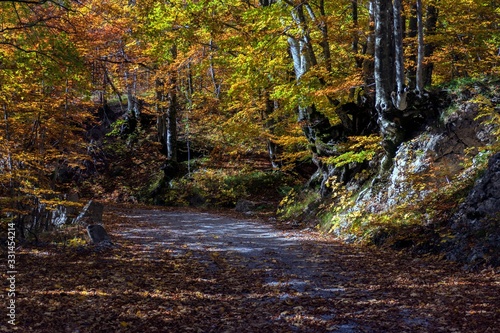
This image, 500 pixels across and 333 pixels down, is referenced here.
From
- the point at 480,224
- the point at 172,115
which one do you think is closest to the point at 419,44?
the point at 480,224

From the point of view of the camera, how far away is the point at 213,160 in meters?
22.3

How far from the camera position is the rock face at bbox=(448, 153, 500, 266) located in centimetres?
630

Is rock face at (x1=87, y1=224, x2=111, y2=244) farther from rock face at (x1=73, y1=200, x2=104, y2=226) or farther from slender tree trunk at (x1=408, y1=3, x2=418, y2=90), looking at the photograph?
slender tree trunk at (x1=408, y1=3, x2=418, y2=90)

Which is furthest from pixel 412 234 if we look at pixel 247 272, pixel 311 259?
pixel 247 272

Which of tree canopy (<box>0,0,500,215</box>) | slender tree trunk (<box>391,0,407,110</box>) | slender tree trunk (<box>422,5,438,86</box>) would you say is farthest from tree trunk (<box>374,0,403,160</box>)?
slender tree trunk (<box>422,5,438,86</box>)

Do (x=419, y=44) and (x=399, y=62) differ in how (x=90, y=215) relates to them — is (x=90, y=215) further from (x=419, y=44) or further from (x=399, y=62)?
A: (x=419, y=44)

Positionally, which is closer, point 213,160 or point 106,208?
point 106,208

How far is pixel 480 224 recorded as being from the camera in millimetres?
6781

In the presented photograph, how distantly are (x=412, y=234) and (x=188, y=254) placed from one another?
4.22m

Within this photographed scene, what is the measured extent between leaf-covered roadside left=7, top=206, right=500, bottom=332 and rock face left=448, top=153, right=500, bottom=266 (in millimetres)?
359

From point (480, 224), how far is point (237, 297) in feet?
13.2

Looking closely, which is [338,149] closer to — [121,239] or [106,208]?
[121,239]

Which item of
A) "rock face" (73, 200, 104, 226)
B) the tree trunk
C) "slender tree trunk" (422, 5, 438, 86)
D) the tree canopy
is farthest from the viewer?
"slender tree trunk" (422, 5, 438, 86)

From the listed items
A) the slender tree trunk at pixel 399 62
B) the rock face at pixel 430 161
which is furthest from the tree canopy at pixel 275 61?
the rock face at pixel 430 161
